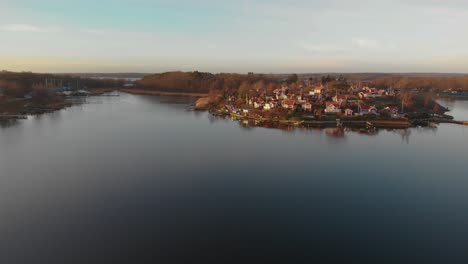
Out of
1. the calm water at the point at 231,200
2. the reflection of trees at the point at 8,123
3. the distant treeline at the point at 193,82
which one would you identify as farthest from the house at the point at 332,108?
the distant treeline at the point at 193,82

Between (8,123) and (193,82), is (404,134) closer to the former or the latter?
(8,123)

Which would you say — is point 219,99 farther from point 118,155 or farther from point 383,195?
point 383,195

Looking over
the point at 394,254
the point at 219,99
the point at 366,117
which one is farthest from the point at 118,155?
the point at 219,99

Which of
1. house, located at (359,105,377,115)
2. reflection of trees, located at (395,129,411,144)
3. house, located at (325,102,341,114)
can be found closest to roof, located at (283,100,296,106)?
house, located at (325,102,341,114)

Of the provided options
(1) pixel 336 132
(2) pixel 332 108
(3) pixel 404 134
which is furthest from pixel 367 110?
(1) pixel 336 132

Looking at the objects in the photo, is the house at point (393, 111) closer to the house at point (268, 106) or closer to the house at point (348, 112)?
the house at point (348, 112)

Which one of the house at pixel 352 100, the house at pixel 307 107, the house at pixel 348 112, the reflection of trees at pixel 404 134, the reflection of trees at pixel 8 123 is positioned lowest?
the reflection of trees at pixel 404 134

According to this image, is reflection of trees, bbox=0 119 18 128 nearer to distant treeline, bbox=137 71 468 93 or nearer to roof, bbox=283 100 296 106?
roof, bbox=283 100 296 106
